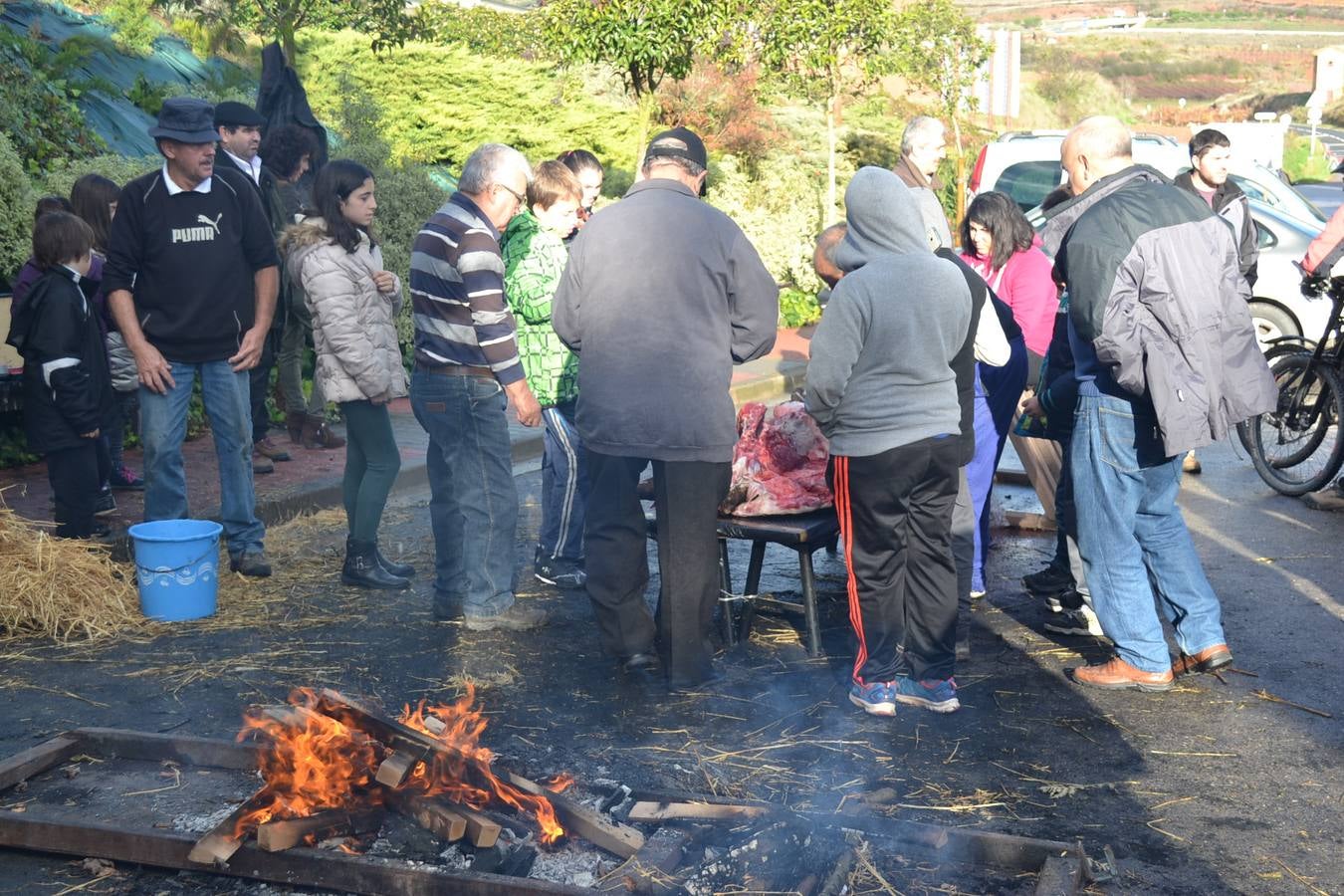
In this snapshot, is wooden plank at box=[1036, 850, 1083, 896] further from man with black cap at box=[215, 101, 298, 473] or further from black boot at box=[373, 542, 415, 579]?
man with black cap at box=[215, 101, 298, 473]

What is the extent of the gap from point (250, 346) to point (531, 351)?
4.66ft

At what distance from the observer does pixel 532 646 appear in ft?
19.4

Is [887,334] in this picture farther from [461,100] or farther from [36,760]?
[461,100]

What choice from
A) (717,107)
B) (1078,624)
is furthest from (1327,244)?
(717,107)

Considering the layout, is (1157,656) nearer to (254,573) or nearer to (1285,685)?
(1285,685)

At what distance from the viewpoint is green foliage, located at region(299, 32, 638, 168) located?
19125 millimetres

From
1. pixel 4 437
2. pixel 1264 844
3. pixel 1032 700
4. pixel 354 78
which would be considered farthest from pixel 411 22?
pixel 1264 844

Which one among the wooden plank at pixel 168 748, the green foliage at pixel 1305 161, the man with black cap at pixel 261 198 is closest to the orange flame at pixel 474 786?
the wooden plank at pixel 168 748

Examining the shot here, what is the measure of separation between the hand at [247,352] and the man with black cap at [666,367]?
6.72 feet

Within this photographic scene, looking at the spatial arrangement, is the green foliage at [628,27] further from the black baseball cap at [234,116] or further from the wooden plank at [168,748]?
the wooden plank at [168,748]

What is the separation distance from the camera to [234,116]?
8.35 m

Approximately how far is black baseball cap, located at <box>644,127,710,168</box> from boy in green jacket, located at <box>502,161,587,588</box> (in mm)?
1258

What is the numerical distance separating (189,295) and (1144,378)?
440 cm

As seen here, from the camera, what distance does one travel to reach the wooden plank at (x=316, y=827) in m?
3.70
